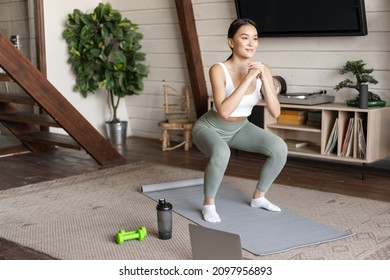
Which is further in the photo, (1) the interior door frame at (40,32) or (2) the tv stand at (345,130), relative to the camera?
(1) the interior door frame at (40,32)

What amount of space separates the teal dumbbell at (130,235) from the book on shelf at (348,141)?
196 centimetres

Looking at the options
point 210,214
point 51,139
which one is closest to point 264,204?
A: point 210,214

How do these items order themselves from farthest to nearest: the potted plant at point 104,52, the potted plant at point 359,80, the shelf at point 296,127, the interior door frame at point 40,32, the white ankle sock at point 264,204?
the potted plant at point 104,52 < the interior door frame at point 40,32 < the shelf at point 296,127 < the potted plant at point 359,80 < the white ankle sock at point 264,204

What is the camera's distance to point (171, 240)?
3125 millimetres

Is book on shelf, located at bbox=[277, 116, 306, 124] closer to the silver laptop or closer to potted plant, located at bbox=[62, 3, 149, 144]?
potted plant, located at bbox=[62, 3, 149, 144]

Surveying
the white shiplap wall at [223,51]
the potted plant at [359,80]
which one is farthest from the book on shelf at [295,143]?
the potted plant at [359,80]

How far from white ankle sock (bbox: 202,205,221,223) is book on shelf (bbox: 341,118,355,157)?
4.83 feet

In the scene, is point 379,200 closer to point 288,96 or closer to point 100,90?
point 288,96

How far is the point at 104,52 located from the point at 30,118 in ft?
3.29

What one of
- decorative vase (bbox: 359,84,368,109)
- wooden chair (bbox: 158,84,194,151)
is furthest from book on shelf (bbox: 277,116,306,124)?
wooden chair (bbox: 158,84,194,151)

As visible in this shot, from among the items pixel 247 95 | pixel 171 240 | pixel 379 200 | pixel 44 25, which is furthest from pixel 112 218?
pixel 44 25

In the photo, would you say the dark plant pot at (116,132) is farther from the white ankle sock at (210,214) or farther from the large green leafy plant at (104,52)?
the white ankle sock at (210,214)

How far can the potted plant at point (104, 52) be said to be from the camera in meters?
5.82

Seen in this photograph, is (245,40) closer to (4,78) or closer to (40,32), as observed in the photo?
(4,78)
